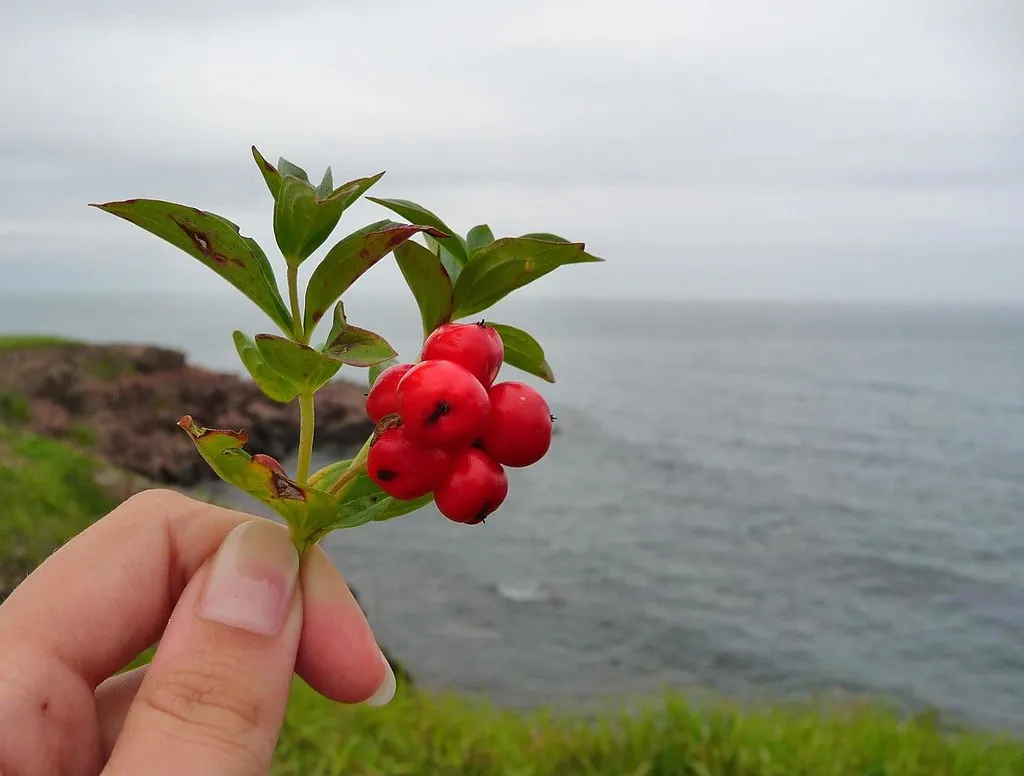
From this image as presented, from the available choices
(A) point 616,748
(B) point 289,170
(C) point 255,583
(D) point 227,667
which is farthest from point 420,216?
(A) point 616,748

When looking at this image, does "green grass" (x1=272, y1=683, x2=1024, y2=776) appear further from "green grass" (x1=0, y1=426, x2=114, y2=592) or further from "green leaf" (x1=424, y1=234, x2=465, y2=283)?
"green grass" (x1=0, y1=426, x2=114, y2=592)

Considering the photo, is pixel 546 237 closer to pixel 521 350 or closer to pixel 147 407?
pixel 521 350

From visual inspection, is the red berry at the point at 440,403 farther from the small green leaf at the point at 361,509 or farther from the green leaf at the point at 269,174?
the green leaf at the point at 269,174

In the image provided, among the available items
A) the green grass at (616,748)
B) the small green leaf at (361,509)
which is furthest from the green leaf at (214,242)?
the green grass at (616,748)

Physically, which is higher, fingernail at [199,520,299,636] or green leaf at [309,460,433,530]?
green leaf at [309,460,433,530]

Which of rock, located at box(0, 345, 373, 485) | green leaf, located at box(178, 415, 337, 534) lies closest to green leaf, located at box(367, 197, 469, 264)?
green leaf, located at box(178, 415, 337, 534)

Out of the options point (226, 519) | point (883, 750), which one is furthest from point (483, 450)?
point (883, 750)
